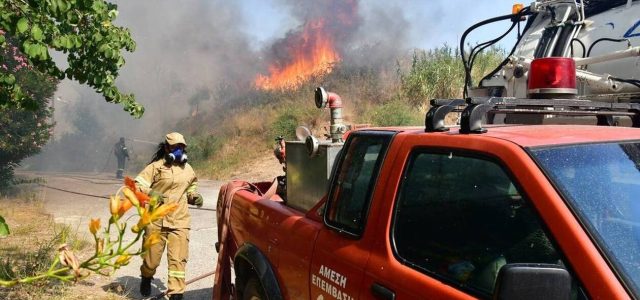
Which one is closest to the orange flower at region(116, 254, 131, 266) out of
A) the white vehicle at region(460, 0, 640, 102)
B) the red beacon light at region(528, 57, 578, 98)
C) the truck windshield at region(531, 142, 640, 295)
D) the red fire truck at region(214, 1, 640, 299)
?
the red fire truck at region(214, 1, 640, 299)

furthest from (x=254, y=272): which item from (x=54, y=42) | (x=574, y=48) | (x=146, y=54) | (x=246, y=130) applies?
(x=146, y=54)

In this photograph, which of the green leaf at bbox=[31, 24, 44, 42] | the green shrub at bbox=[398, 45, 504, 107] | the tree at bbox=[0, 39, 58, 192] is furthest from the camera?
the green shrub at bbox=[398, 45, 504, 107]

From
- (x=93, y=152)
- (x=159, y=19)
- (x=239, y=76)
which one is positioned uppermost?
(x=159, y=19)

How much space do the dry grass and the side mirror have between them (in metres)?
2.41

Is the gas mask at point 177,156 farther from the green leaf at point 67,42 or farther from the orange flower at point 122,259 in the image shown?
the orange flower at point 122,259

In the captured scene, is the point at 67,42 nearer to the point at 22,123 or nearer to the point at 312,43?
the point at 22,123

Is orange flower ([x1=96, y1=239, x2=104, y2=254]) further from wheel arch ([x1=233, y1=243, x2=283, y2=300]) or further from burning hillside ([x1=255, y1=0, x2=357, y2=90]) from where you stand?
burning hillside ([x1=255, y1=0, x2=357, y2=90])

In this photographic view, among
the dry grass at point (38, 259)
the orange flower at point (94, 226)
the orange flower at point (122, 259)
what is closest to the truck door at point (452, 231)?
the orange flower at point (122, 259)

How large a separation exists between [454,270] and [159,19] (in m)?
25.6

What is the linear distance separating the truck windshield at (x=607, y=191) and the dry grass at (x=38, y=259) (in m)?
2.52

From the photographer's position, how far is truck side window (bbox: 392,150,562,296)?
171 centimetres

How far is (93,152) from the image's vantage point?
31.6m

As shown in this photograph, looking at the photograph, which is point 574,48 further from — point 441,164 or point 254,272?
point 254,272

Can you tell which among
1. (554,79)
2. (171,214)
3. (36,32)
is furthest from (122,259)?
(171,214)
